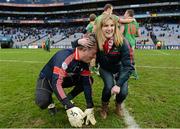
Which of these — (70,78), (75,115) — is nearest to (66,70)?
(70,78)

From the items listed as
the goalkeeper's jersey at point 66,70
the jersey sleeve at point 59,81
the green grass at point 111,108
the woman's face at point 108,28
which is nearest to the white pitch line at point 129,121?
the green grass at point 111,108

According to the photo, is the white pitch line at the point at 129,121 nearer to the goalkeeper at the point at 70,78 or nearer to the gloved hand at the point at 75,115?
the goalkeeper at the point at 70,78

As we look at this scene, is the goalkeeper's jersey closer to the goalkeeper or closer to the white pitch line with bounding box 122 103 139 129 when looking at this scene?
the goalkeeper

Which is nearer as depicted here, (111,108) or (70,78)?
(70,78)

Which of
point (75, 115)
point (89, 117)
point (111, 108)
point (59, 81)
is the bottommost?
point (111, 108)

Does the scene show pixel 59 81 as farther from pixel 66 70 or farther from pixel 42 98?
pixel 42 98

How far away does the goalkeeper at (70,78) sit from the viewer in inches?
157

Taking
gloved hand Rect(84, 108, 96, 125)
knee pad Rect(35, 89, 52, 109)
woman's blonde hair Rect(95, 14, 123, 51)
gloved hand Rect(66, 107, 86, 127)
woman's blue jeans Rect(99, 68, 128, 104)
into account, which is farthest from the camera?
woman's blue jeans Rect(99, 68, 128, 104)

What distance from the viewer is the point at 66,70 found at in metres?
4.21

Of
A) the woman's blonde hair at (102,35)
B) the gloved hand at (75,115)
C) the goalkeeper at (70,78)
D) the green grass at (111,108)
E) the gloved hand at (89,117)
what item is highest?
the woman's blonde hair at (102,35)

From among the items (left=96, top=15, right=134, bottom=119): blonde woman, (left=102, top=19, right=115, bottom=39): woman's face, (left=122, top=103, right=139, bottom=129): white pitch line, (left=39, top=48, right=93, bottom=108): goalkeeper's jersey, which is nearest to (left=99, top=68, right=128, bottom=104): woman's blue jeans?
(left=96, top=15, right=134, bottom=119): blonde woman

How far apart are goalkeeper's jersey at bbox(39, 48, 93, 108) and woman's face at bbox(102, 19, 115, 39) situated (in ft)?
1.77

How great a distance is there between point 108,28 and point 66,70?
88 centimetres

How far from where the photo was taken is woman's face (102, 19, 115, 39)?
14.3ft
